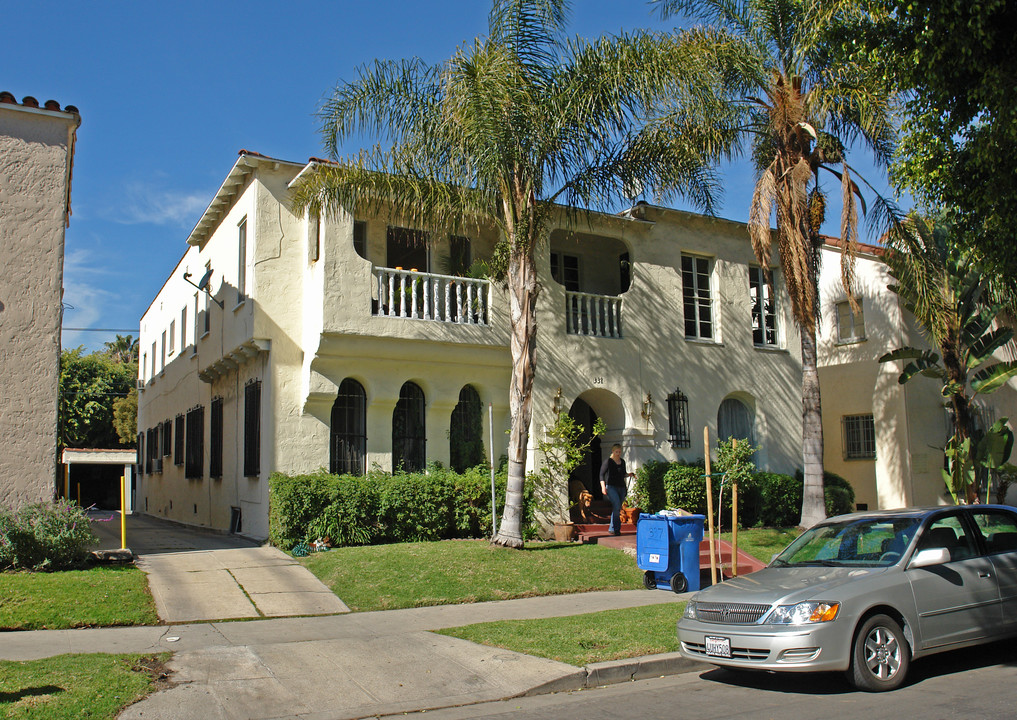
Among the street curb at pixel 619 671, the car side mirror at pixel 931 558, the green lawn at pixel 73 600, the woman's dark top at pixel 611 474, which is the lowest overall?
the street curb at pixel 619 671

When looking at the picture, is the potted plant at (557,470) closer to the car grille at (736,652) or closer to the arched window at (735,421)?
the arched window at (735,421)

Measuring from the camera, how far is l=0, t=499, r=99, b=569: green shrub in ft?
37.4

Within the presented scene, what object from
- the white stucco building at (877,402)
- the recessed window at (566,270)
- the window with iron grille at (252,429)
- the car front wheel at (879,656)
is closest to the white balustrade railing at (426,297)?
the window with iron grille at (252,429)

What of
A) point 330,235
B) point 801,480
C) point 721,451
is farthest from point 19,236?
point 801,480

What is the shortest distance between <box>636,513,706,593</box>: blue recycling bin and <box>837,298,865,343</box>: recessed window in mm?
12914

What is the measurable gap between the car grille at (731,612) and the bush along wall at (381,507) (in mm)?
7817

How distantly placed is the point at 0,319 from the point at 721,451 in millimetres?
13274

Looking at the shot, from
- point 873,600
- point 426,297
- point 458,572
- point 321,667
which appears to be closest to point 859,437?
point 426,297

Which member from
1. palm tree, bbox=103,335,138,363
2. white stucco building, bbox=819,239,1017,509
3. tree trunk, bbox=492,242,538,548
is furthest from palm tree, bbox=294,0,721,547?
palm tree, bbox=103,335,138,363

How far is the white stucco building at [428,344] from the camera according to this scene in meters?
15.9

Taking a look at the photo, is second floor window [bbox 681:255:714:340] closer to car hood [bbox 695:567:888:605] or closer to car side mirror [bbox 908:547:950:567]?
car hood [bbox 695:567:888:605]

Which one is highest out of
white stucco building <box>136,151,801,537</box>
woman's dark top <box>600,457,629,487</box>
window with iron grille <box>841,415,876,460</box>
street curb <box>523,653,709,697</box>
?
white stucco building <box>136,151,801,537</box>

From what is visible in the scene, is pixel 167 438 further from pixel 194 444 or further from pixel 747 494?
pixel 747 494

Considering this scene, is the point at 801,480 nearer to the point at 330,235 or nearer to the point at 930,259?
the point at 930,259
